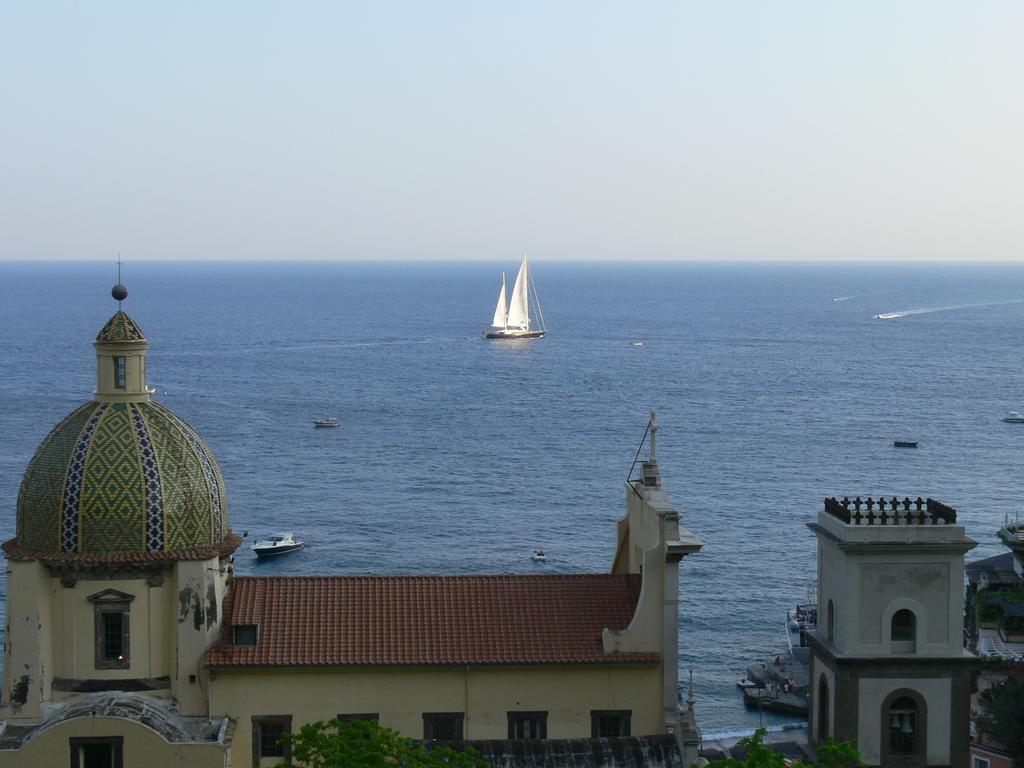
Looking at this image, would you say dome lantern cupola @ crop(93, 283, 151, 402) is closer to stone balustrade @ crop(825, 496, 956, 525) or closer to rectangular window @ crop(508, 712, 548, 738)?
rectangular window @ crop(508, 712, 548, 738)

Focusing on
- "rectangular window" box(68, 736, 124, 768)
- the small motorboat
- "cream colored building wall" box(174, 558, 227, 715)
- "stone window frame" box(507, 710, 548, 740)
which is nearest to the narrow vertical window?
"cream colored building wall" box(174, 558, 227, 715)

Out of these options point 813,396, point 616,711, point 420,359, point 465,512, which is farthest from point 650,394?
point 616,711

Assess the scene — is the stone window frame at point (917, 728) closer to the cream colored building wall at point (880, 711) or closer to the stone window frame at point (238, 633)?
the cream colored building wall at point (880, 711)

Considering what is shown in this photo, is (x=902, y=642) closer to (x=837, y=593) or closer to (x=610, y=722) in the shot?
(x=837, y=593)

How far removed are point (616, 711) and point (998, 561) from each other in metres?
45.3

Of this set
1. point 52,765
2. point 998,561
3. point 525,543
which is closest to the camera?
point 52,765

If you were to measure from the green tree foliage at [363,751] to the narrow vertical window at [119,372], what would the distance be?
8682 mm

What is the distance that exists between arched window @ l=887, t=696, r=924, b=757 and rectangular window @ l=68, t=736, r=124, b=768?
15.1 meters

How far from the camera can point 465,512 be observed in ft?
324

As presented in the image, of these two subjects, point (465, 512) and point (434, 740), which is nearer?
point (434, 740)

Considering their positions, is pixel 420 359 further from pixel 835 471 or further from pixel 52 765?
pixel 52 765

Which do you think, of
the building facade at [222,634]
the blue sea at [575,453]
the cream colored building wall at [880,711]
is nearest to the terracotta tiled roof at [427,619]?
the building facade at [222,634]

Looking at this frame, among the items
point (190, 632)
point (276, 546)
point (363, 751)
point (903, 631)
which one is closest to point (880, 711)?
point (903, 631)

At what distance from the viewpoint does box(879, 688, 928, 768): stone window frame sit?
99.3 feet
